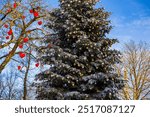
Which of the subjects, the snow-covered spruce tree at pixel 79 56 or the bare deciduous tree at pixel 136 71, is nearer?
the snow-covered spruce tree at pixel 79 56

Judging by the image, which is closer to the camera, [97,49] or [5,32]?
[97,49]

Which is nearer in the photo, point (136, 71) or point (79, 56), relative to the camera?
point (79, 56)

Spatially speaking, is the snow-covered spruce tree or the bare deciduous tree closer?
the snow-covered spruce tree

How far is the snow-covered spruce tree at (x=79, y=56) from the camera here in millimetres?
14305

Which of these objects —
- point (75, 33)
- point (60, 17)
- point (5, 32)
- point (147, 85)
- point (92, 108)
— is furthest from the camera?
point (147, 85)

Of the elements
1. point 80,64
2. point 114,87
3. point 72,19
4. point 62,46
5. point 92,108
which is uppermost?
point 72,19

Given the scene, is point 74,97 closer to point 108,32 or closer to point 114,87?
point 114,87

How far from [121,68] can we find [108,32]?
1726cm

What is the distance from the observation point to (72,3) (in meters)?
15.9

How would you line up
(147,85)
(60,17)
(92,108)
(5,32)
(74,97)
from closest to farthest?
(92,108), (74,97), (60,17), (5,32), (147,85)

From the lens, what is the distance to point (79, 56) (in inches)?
585

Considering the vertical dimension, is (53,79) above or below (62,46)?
below

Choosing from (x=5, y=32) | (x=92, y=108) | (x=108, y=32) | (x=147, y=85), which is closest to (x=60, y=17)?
(x=108, y=32)

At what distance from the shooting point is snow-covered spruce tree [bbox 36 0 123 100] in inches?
563
